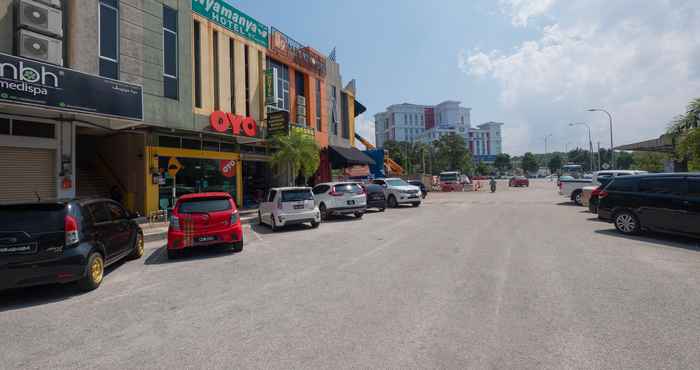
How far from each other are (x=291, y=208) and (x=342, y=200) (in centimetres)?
376

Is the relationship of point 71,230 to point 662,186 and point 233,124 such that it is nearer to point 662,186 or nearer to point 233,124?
point 233,124

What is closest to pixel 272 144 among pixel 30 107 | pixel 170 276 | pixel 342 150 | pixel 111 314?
pixel 342 150

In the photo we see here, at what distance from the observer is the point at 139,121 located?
13.7 metres

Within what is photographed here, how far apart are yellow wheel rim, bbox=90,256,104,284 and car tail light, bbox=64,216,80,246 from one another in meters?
0.55

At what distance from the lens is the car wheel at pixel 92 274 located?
6.23 m

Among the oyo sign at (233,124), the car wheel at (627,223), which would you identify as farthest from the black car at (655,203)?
the oyo sign at (233,124)

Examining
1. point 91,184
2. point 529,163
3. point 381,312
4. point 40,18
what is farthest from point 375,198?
point 529,163

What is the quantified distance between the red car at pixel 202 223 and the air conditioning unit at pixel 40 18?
8.25 m

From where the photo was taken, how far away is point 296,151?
20.5 m

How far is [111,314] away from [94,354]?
1.44 m

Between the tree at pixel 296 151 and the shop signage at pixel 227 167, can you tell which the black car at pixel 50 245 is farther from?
the tree at pixel 296 151

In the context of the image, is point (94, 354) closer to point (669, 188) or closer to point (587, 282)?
point (587, 282)

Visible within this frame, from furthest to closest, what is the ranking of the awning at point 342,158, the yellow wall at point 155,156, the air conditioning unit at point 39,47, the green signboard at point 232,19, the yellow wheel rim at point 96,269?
the awning at point 342,158 → the green signboard at point 232,19 → the yellow wall at point 155,156 → the air conditioning unit at point 39,47 → the yellow wheel rim at point 96,269

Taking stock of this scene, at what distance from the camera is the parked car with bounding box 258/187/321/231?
13.3 m
